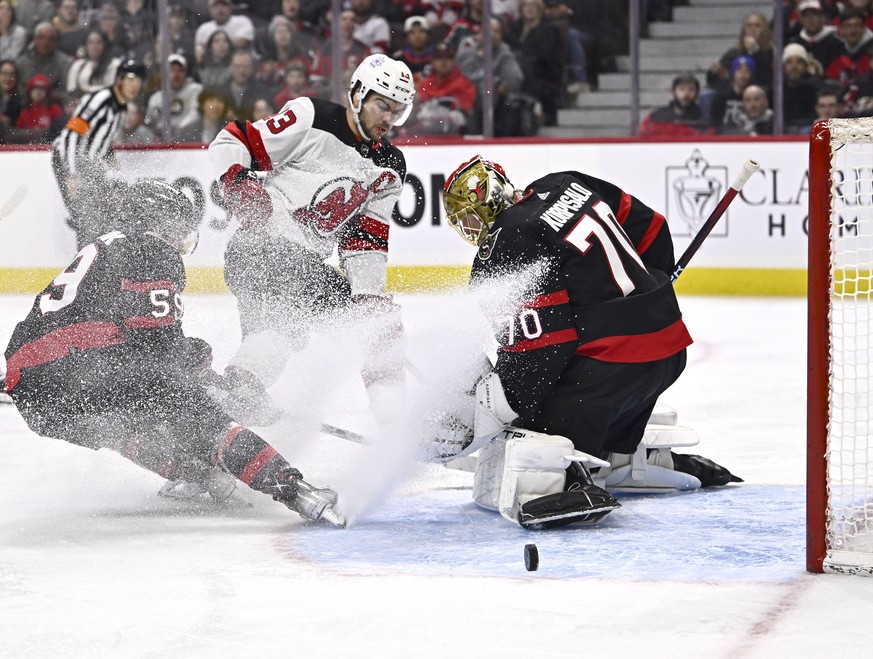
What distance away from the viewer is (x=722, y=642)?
7.63 feet

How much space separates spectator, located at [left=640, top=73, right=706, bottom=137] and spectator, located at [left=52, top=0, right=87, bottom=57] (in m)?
3.43

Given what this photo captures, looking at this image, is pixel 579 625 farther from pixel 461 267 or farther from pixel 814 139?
pixel 461 267

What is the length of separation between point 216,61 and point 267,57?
0.31 m

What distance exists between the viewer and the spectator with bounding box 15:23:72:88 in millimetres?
8281

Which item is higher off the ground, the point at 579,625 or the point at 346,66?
the point at 346,66

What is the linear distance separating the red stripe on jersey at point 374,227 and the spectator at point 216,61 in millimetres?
4339

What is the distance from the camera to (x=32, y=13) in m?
8.30

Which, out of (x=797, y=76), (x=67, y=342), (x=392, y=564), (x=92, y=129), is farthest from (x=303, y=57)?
(x=392, y=564)

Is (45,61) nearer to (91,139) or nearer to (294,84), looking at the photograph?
(294,84)

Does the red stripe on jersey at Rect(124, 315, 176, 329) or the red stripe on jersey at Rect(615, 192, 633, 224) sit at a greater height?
the red stripe on jersey at Rect(615, 192, 633, 224)

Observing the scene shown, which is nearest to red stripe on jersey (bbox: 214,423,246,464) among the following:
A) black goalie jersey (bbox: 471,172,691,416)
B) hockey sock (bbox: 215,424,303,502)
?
hockey sock (bbox: 215,424,303,502)

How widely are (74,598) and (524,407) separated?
1.10 m

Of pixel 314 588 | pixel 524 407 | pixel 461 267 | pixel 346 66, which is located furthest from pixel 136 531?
pixel 346 66

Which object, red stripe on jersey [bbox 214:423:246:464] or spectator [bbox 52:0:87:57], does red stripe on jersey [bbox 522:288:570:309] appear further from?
spectator [bbox 52:0:87:57]
